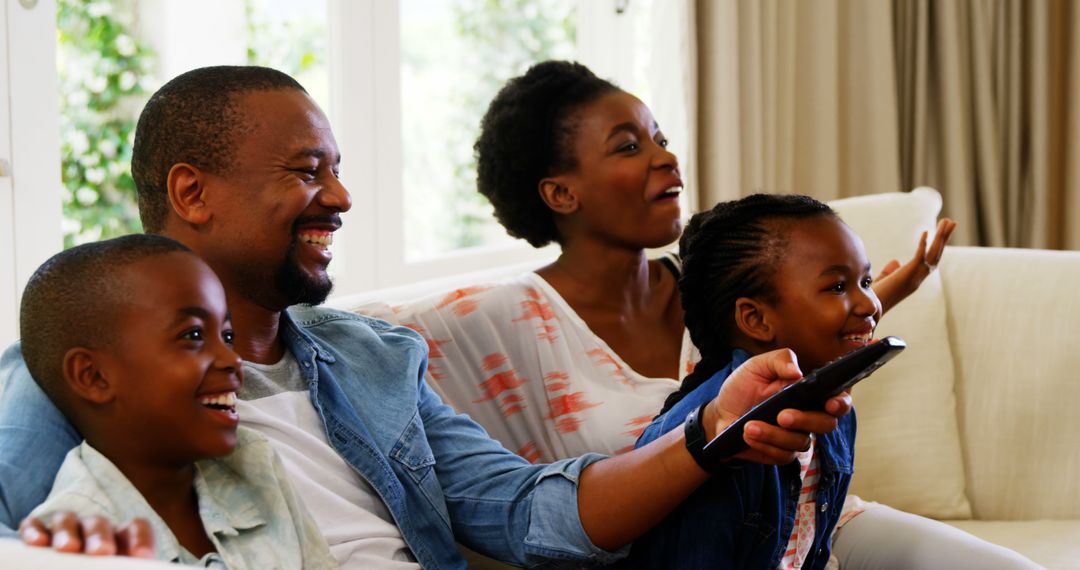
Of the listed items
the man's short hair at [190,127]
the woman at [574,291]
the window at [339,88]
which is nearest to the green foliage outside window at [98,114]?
the window at [339,88]

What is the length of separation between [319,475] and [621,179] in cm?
82

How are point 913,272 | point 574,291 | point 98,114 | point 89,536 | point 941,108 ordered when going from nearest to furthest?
point 89,536
point 913,272
point 574,291
point 98,114
point 941,108

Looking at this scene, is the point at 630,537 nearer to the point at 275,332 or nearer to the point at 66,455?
the point at 275,332

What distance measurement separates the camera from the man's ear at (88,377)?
1.13m

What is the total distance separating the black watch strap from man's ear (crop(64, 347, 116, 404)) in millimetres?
615

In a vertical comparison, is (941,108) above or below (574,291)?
above

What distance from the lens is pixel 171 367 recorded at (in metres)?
1.13

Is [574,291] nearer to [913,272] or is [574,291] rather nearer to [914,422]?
[913,272]

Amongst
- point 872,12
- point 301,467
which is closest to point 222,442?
point 301,467

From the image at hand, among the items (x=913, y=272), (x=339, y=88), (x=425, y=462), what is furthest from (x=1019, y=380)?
(x=339, y=88)

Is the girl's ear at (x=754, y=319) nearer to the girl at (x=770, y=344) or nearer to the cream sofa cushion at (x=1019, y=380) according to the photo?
the girl at (x=770, y=344)

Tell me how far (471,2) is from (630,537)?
7.43ft

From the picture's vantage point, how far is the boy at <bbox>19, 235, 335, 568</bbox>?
3.69 ft

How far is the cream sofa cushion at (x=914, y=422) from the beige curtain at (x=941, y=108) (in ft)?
3.23
